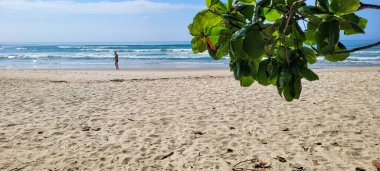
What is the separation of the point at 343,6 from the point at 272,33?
0.76 feet

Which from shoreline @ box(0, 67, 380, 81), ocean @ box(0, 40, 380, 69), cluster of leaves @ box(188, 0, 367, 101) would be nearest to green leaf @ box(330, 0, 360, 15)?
cluster of leaves @ box(188, 0, 367, 101)

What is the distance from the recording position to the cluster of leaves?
36.5 inches

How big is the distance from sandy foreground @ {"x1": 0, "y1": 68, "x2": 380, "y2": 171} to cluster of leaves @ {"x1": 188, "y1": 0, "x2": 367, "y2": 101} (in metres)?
3.13

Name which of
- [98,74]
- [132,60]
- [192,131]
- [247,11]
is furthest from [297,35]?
[132,60]

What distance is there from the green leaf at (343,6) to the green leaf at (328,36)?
0.03 metres

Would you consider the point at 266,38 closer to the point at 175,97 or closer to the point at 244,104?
the point at 244,104

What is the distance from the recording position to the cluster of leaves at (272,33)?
926 mm

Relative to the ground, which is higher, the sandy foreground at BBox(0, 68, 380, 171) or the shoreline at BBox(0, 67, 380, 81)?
the sandy foreground at BBox(0, 68, 380, 171)

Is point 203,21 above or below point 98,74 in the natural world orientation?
above

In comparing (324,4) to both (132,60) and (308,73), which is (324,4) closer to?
(308,73)

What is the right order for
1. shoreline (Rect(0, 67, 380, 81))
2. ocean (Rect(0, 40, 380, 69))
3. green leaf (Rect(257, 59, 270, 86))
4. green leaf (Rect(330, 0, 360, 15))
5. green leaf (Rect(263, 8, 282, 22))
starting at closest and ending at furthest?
green leaf (Rect(330, 0, 360, 15)) → green leaf (Rect(263, 8, 282, 22)) → green leaf (Rect(257, 59, 270, 86)) → shoreline (Rect(0, 67, 380, 81)) → ocean (Rect(0, 40, 380, 69))

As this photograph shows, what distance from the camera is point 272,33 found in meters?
1.06

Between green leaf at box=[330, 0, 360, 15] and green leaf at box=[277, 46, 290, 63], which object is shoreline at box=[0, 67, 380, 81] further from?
green leaf at box=[330, 0, 360, 15]

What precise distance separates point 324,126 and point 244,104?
7.73 feet
